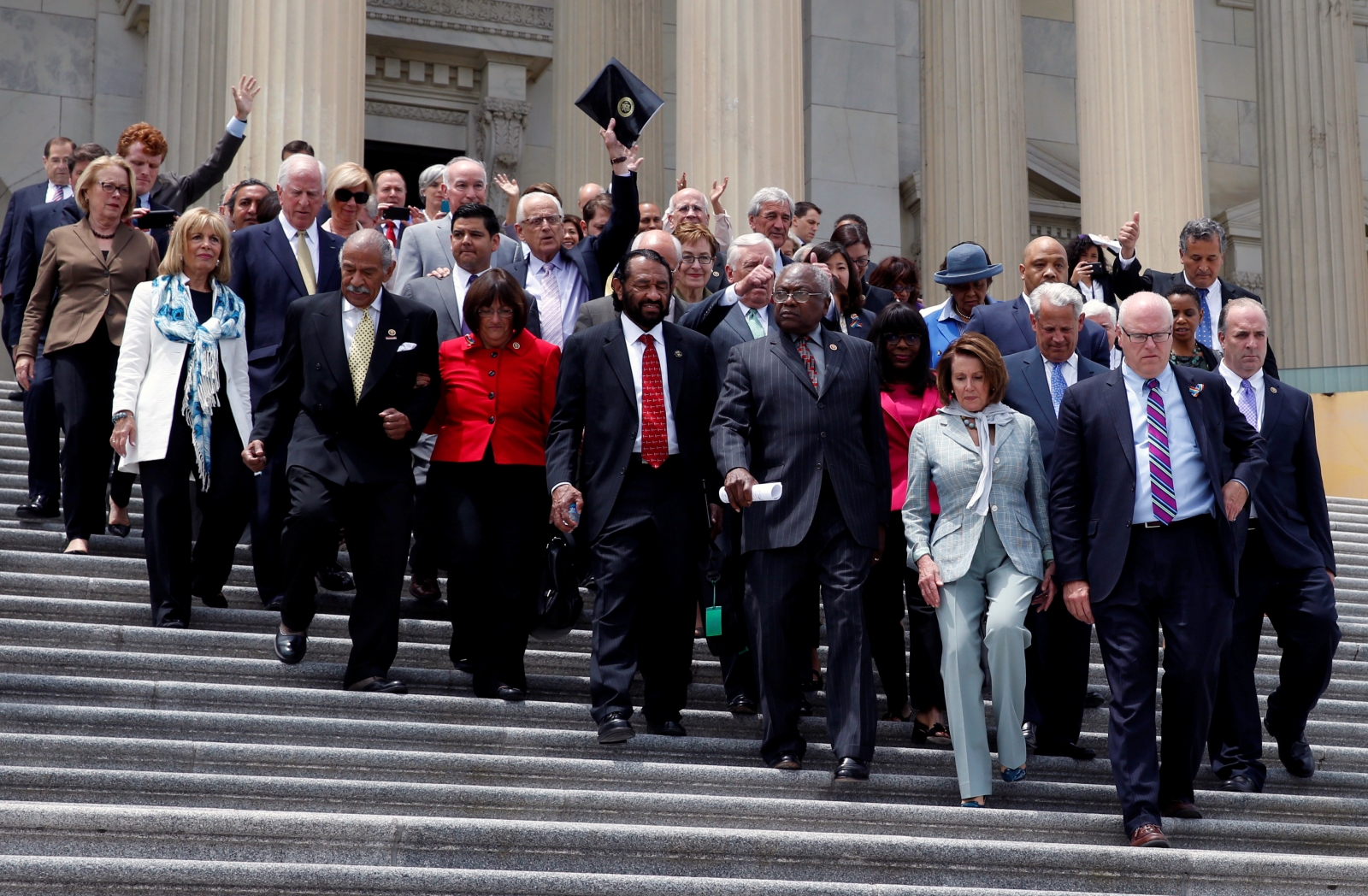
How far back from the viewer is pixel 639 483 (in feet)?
24.1

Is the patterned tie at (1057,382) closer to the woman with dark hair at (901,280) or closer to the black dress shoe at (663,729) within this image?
the woman with dark hair at (901,280)

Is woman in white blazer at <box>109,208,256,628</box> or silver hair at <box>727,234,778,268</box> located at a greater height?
silver hair at <box>727,234,778,268</box>

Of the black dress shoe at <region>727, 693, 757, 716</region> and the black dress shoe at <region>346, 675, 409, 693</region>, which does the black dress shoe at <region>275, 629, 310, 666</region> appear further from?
the black dress shoe at <region>727, 693, 757, 716</region>

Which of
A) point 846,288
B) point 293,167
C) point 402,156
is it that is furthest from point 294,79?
point 402,156

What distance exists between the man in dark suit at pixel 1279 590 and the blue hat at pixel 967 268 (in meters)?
1.45

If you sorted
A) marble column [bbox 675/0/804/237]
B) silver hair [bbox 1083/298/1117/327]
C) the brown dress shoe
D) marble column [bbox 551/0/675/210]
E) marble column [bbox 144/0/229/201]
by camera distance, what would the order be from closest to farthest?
the brown dress shoe < silver hair [bbox 1083/298/1117/327] < marble column [bbox 675/0/804/237] < marble column [bbox 144/0/229/201] < marble column [bbox 551/0/675/210]

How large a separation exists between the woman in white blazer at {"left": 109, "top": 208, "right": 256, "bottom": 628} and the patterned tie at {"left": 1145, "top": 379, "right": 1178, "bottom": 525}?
4243 mm

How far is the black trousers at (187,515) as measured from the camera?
764cm

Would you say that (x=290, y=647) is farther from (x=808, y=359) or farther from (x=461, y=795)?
(x=808, y=359)

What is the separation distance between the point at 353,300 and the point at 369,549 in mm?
1226

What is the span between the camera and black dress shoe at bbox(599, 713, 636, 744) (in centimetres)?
691

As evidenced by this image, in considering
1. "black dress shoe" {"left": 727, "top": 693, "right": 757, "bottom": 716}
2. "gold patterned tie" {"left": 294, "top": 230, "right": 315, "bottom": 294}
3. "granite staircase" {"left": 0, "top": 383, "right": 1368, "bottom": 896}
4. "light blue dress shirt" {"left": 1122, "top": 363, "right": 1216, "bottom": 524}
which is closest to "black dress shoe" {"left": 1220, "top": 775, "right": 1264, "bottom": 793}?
"granite staircase" {"left": 0, "top": 383, "right": 1368, "bottom": 896}

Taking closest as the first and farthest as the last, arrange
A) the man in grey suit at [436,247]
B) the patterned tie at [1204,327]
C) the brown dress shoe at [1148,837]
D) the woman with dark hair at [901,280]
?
1. the brown dress shoe at [1148,837]
2. the man in grey suit at [436,247]
3. the woman with dark hair at [901,280]
4. the patterned tie at [1204,327]

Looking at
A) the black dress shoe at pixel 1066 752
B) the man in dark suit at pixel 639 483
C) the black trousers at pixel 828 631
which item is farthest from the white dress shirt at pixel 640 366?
the black dress shoe at pixel 1066 752
